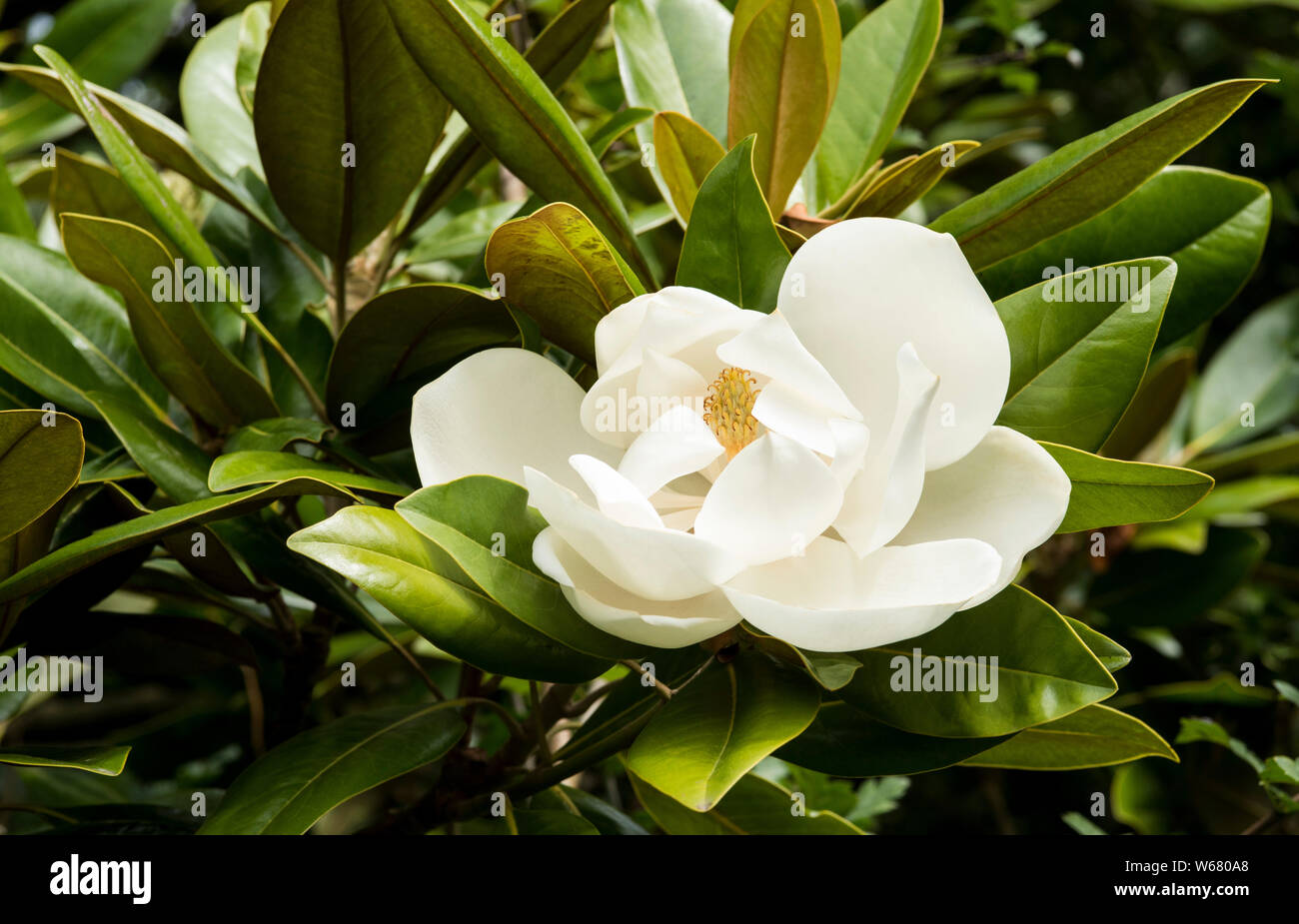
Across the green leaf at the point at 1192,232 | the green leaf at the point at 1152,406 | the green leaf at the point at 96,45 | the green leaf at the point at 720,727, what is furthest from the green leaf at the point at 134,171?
the green leaf at the point at 1152,406

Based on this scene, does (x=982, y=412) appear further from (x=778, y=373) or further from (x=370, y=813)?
(x=370, y=813)

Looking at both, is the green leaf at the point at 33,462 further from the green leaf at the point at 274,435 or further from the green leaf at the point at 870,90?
the green leaf at the point at 870,90

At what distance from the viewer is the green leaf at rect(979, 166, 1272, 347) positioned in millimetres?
848

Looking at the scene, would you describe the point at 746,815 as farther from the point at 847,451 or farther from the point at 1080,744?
the point at 847,451

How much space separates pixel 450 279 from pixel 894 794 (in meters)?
0.73

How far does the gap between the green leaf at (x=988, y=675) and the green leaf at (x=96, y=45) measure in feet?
5.37

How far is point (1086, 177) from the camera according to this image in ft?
2.31

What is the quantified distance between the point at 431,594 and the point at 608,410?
15 centimetres

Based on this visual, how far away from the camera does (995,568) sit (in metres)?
0.53

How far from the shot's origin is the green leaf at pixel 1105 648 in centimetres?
63

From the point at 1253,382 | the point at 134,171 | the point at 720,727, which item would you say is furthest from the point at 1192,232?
the point at 1253,382

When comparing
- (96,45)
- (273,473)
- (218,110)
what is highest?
(96,45)

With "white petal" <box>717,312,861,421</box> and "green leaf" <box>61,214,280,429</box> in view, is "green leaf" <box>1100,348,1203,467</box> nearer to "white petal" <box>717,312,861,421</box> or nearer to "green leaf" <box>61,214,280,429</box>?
"white petal" <box>717,312,861,421</box>

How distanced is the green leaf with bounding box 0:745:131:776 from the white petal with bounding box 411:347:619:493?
0.91 feet
